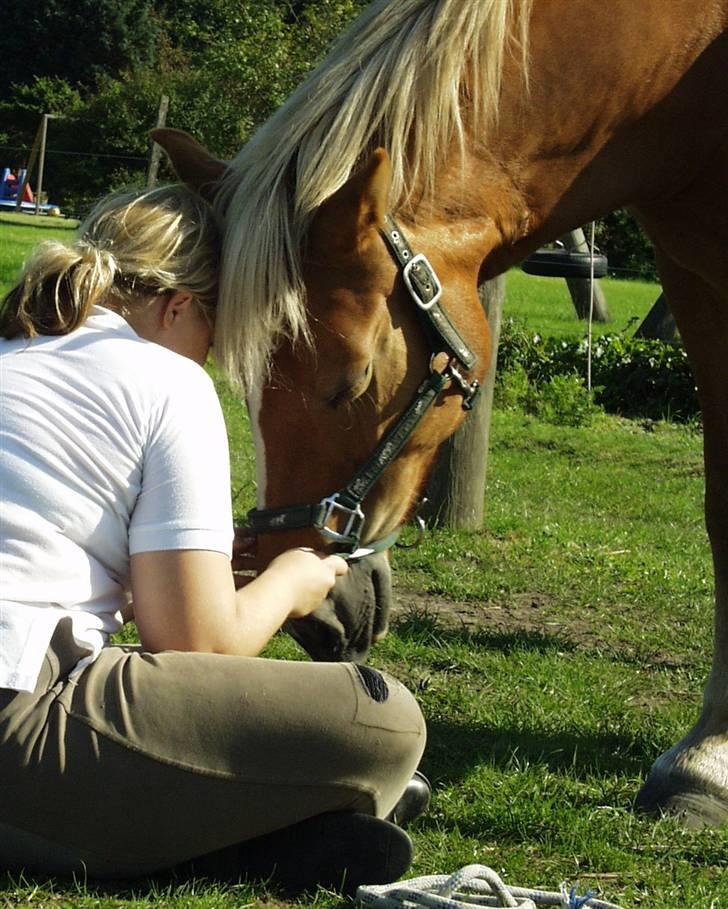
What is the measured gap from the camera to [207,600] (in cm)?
214

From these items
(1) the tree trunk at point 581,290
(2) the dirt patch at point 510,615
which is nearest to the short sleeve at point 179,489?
(1) the tree trunk at point 581,290

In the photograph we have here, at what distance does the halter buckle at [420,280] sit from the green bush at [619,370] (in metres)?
7.89

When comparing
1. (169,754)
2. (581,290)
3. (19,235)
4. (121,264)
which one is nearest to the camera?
(169,754)

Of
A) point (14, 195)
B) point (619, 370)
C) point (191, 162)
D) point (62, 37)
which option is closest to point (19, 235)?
point (14, 195)

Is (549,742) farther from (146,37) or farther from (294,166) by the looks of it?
(146,37)

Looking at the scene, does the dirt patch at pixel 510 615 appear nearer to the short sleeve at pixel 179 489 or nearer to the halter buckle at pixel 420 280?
the halter buckle at pixel 420 280

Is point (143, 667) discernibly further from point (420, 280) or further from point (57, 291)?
point (420, 280)

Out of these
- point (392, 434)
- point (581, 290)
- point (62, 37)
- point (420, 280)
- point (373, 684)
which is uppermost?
point (62, 37)

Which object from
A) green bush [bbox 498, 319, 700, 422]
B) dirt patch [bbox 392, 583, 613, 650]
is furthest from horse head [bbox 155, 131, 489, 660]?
green bush [bbox 498, 319, 700, 422]

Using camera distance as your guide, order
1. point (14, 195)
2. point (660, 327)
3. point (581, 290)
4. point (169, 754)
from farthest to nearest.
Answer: point (14, 195), point (660, 327), point (581, 290), point (169, 754)

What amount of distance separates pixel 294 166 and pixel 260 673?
3.29 feet

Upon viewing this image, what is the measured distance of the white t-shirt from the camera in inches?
81.7

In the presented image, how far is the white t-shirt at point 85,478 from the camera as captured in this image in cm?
208

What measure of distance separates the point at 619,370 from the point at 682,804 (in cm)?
829
